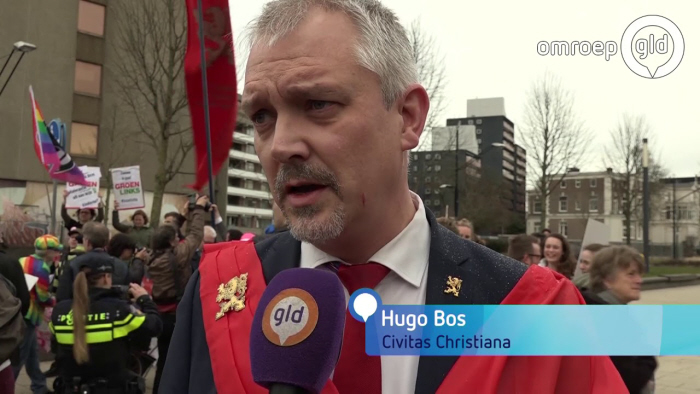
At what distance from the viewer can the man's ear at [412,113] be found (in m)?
1.38

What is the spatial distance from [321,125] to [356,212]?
0.19 metres

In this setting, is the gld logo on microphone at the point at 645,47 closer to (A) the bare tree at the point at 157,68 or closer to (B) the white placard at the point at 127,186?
(B) the white placard at the point at 127,186

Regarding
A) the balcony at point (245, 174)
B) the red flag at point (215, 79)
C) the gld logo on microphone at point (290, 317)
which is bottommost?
the gld logo on microphone at point (290, 317)

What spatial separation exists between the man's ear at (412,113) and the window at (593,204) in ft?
3.39

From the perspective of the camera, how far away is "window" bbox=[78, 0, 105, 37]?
2544cm

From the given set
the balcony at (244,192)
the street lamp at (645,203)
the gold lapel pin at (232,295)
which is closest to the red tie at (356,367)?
the gold lapel pin at (232,295)

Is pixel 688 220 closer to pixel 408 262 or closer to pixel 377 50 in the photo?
pixel 408 262

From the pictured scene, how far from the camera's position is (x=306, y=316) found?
1.03m

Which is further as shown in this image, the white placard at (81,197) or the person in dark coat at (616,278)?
the white placard at (81,197)

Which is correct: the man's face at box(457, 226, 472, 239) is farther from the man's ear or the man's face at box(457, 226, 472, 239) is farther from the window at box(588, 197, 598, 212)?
the man's ear

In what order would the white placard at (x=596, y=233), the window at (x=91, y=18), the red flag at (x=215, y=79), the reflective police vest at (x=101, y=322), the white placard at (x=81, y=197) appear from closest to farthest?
the red flag at (x=215, y=79) → the white placard at (x=596, y=233) → the reflective police vest at (x=101, y=322) → the white placard at (x=81, y=197) → the window at (x=91, y=18)

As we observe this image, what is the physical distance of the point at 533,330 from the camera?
1.28 meters

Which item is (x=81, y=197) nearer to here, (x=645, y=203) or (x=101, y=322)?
(x=101, y=322)

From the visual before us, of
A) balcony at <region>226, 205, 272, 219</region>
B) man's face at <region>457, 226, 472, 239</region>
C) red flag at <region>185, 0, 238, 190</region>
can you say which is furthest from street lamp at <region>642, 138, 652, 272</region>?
balcony at <region>226, 205, 272, 219</region>
